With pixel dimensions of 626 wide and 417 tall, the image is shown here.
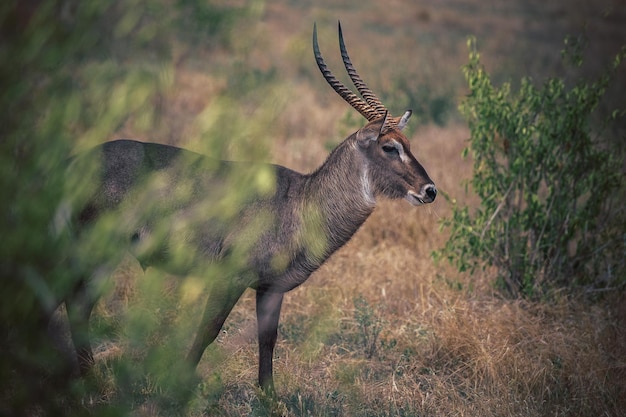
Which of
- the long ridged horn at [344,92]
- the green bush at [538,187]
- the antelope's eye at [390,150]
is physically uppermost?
the green bush at [538,187]

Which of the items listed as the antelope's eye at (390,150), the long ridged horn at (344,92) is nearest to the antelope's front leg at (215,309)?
the antelope's eye at (390,150)

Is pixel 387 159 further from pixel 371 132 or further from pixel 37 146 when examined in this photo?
pixel 37 146

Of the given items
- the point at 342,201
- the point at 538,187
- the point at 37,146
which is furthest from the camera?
the point at 538,187

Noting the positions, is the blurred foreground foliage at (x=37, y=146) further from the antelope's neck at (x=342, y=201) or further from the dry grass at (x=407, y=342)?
the antelope's neck at (x=342, y=201)

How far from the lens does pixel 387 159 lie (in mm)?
4555

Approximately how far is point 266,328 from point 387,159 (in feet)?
4.65

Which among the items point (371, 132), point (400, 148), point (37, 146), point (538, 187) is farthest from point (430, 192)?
point (37, 146)

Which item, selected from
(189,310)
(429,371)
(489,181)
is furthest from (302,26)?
(189,310)

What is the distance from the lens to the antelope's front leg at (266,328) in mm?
4680

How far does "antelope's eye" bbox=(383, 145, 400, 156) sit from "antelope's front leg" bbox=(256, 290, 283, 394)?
121 centimetres

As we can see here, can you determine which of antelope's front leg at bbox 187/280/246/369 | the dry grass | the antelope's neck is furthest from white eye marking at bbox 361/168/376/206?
antelope's front leg at bbox 187/280/246/369

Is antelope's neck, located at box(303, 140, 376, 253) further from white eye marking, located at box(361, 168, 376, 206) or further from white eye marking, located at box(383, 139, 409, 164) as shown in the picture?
white eye marking, located at box(383, 139, 409, 164)

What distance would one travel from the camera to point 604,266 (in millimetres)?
6586

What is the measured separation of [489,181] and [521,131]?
0.54 m
